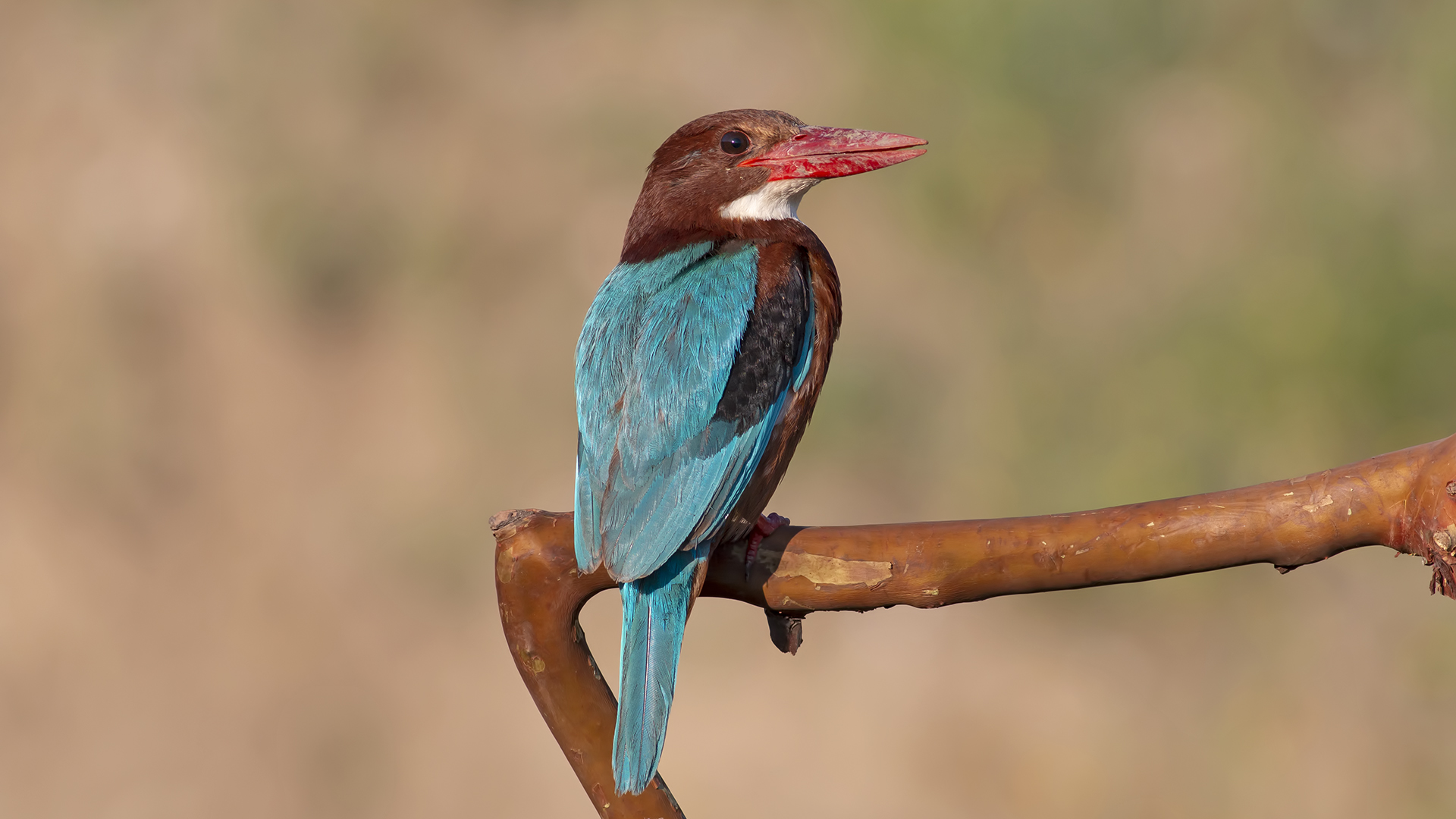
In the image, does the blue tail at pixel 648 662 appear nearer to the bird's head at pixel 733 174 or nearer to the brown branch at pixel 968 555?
the brown branch at pixel 968 555

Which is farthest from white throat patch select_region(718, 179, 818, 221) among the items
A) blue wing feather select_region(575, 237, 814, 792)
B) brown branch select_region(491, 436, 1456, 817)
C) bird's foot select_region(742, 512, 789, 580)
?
brown branch select_region(491, 436, 1456, 817)

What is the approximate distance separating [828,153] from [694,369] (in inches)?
21.9

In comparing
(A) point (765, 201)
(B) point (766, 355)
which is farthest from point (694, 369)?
(A) point (765, 201)

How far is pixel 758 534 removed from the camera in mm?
2148

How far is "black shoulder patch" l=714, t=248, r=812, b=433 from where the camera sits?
85.8 inches

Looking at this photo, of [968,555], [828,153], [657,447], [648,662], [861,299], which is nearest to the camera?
[968,555]

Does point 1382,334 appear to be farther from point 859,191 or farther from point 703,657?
point 703,657

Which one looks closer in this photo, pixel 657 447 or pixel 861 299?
pixel 657 447

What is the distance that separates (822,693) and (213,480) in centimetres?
292

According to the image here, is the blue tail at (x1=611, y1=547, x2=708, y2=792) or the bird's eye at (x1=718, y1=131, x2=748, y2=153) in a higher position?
the bird's eye at (x1=718, y1=131, x2=748, y2=153)

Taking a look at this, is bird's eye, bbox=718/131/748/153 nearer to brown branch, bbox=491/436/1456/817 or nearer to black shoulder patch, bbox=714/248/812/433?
black shoulder patch, bbox=714/248/812/433

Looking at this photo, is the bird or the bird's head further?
the bird's head

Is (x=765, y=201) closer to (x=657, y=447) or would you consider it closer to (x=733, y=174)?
(x=733, y=174)

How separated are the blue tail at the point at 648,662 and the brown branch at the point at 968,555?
0.06 m
